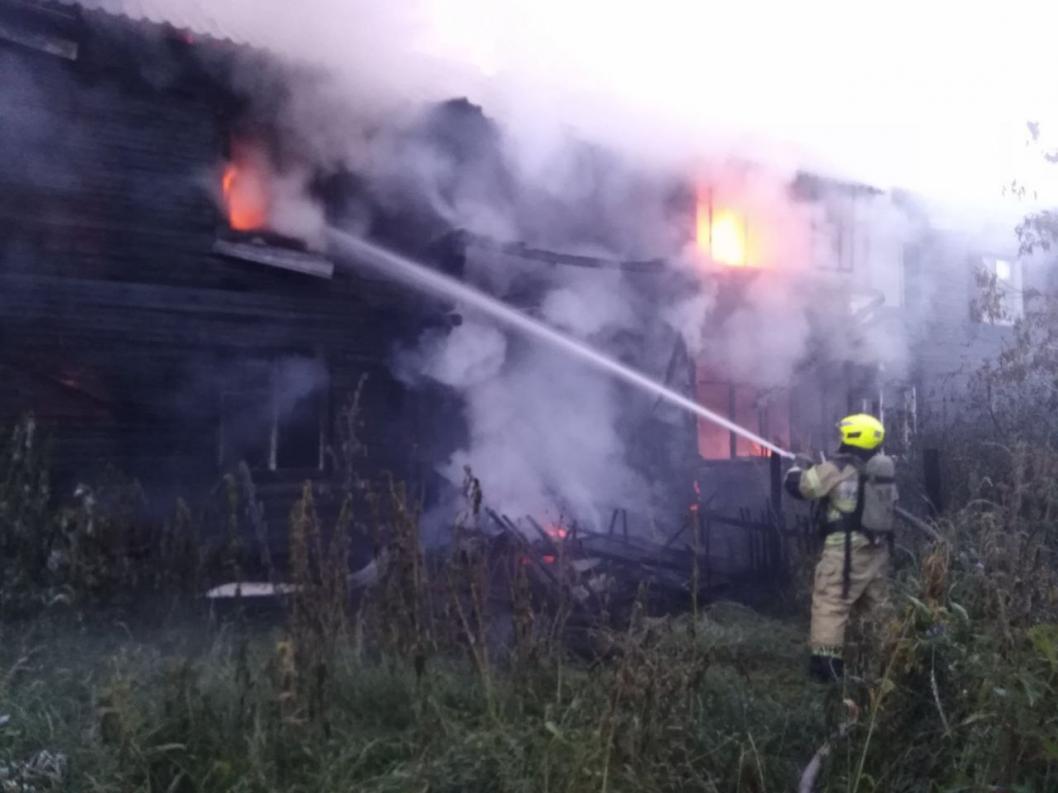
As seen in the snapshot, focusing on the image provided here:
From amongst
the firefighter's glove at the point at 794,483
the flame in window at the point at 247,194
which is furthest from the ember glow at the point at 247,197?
the firefighter's glove at the point at 794,483

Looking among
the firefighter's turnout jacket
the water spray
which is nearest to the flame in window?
the water spray

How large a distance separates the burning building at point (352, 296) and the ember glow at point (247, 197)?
0.02 meters

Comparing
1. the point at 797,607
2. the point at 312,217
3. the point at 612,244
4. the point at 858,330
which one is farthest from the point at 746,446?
the point at 312,217

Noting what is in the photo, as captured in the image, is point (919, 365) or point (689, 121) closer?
point (689, 121)

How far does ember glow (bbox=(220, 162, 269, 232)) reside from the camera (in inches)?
363

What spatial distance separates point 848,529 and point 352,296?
536 cm

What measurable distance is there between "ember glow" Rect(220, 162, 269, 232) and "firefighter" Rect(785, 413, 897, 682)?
5.51m

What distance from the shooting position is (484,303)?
34.3ft

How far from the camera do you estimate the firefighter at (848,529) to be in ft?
19.9

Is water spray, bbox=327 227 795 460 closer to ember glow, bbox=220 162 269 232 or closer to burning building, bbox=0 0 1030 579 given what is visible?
burning building, bbox=0 0 1030 579

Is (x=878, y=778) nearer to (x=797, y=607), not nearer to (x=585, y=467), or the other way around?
(x=797, y=607)

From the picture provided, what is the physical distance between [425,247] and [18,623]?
5.56 m

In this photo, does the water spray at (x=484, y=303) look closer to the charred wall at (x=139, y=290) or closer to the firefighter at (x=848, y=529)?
the charred wall at (x=139, y=290)

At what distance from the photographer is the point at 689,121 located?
40.5 ft
